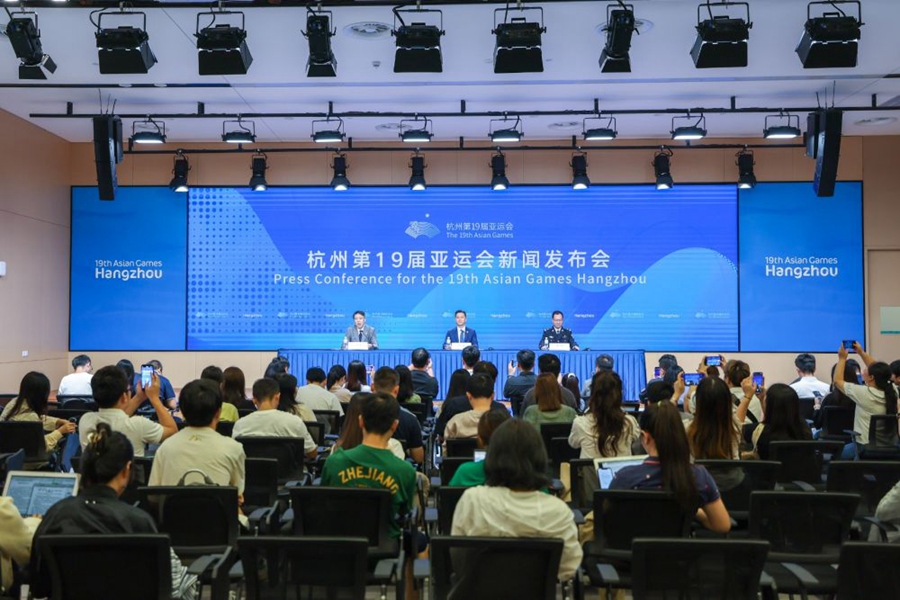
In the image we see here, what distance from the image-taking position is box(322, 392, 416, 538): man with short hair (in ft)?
11.2

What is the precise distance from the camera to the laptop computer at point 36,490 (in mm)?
3172

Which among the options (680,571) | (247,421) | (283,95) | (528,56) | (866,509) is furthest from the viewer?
(283,95)

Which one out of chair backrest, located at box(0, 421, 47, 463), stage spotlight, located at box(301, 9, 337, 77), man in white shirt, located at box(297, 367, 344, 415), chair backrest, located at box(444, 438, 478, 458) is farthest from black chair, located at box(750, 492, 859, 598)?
stage spotlight, located at box(301, 9, 337, 77)

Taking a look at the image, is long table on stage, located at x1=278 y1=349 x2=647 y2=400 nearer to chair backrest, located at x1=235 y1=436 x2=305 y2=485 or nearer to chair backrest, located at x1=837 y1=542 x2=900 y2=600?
chair backrest, located at x1=235 y1=436 x2=305 y2=485

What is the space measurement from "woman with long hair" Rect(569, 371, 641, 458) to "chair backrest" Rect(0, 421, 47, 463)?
3.41m

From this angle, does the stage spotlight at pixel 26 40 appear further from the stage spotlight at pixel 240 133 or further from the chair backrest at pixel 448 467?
the chair backrest at pixel 448 467

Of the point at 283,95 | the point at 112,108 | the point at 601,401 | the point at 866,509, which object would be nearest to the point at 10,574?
the point at 601,401

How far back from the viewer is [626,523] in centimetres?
327

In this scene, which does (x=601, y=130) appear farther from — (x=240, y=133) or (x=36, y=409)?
(x=36, y=409)

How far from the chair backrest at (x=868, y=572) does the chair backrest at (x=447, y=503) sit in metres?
1.42

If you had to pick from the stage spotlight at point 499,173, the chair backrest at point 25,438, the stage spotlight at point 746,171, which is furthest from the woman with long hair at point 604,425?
the stage spotlight at point 746,171

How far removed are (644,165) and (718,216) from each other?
1420 mm

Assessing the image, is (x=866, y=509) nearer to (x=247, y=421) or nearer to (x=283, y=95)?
(x=247, y=421)

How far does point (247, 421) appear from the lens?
502 cm
